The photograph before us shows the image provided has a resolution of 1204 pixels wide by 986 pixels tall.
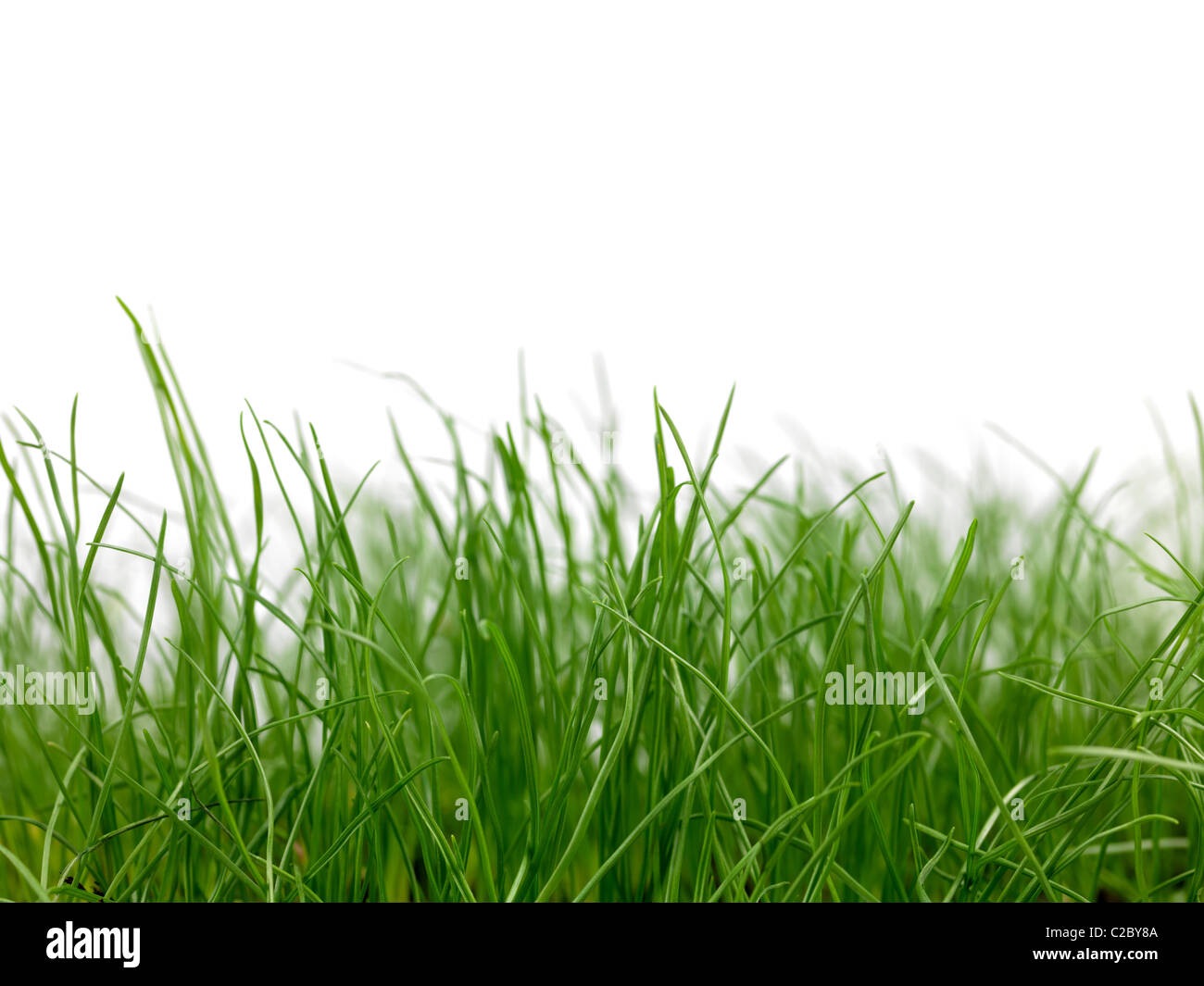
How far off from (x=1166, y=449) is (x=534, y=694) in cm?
83

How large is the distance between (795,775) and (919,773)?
0.34ft

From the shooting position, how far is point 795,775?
0.63 meters

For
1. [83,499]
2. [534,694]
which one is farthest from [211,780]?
[83,499]

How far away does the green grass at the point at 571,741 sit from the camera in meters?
0.49

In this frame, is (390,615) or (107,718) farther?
(390,615)

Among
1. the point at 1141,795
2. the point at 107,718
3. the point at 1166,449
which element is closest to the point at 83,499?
the point at 107,718

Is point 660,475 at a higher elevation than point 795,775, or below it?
higher

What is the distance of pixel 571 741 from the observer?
50 cm

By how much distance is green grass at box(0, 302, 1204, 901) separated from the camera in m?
0.49
